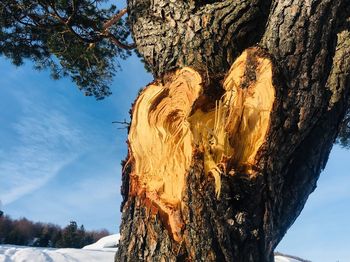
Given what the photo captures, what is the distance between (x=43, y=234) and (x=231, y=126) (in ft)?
45.5

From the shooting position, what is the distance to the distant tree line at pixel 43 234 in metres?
12.7

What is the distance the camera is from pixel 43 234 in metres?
14.4

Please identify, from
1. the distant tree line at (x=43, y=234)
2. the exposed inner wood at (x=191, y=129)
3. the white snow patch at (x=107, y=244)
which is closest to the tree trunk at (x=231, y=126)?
the exposed inner wood at (x=191, y=129)

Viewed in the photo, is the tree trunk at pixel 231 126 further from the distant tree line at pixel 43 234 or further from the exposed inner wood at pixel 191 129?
the distant tree line at pixel 43 234

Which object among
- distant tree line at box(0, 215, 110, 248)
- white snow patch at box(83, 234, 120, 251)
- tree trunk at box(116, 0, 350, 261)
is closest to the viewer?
tree trunk at box(116, 0, 350, 261)

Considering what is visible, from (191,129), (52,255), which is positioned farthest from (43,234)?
(191,129)

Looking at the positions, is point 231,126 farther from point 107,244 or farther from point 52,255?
point 107,244

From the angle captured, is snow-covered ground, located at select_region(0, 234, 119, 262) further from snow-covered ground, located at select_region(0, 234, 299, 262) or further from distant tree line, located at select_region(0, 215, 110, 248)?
distant tree line, located at select_region(0, 215, 110, 248)

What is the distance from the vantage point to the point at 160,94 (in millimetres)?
1957

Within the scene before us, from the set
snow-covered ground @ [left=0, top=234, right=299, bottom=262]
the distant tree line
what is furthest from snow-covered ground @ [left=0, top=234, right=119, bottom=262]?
the distant tree line

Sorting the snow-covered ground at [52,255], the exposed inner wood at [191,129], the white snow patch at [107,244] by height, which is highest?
the white snow patch at [107,244]

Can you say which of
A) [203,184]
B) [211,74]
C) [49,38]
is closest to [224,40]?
[211,74]

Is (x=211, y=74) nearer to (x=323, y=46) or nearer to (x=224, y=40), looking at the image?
(x=224, y=40)

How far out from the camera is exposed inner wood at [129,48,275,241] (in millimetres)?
1727
